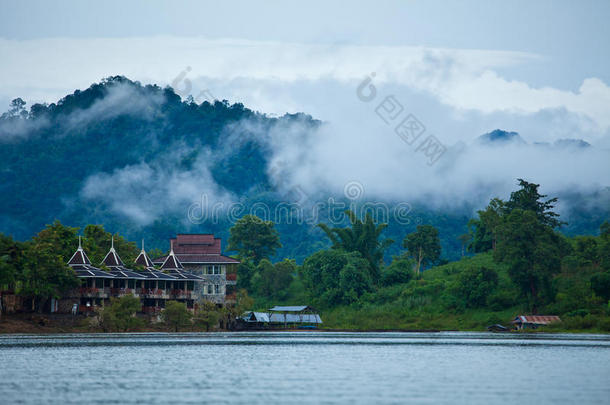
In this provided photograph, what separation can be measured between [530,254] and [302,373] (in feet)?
166

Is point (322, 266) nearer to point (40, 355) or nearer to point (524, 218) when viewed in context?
point (524, 218)

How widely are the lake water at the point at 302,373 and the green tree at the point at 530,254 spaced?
23.5 meters

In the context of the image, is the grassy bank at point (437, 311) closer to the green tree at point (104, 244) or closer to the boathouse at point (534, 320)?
the boathouse at point (534, 320)

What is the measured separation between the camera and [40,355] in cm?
4734

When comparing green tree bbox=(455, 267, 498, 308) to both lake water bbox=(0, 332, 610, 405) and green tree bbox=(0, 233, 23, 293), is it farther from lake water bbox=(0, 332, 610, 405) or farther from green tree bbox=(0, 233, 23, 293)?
green tree bbox=(0, 233, 23, 293)

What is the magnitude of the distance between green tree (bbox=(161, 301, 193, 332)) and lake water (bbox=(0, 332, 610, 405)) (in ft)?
66.8

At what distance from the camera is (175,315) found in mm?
79812

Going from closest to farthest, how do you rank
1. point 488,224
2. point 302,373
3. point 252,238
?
1. point 302,373
2. point 488,224
3. point 252,238

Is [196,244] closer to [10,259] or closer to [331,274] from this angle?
[331,274]

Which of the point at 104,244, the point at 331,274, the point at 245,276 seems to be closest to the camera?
the point at 104,244

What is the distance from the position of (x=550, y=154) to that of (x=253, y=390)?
542 ft

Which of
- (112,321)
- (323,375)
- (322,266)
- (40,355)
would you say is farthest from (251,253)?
(323,375)

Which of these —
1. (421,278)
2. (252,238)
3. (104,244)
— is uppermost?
(252,238)

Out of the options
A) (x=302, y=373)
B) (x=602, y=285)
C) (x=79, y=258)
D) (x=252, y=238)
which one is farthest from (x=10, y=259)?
(x=602, y=285)
